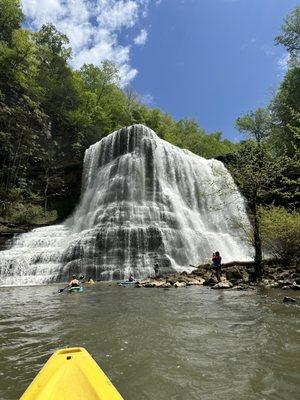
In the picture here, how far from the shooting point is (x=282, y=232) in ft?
63.2

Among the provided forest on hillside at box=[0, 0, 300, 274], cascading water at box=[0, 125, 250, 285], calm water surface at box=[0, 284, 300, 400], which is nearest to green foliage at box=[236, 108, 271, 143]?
forest on hillside at box=[0, 0, 300, 274]

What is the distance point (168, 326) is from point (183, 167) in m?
25.5

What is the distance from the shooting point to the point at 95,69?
52.8 meters

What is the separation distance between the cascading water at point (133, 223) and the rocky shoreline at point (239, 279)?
3.69 metres

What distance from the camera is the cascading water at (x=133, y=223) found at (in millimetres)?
22750

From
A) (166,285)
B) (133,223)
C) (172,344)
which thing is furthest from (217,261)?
(172,344)

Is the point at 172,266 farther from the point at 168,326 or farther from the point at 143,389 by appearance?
the point at 143,389

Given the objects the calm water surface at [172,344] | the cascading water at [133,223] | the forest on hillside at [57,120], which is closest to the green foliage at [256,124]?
the forest on hillside at [57,120]

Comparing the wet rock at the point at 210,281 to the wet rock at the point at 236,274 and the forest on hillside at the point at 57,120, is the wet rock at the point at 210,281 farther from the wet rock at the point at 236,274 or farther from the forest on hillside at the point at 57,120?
the forest on hillside at the point at 57,120

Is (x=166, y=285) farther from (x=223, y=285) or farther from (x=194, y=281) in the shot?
(x=223, y=285)

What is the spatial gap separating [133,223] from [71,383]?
863 inches

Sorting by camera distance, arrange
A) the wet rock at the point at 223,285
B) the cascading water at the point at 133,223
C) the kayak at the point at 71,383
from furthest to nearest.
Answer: the cascading water at the point at 133,223, the wet rock at the point at 223,285, the kayak at the point at 71,383

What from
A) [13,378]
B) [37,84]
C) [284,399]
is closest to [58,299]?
[13,378]

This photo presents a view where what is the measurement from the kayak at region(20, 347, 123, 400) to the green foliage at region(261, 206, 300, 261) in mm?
14816
